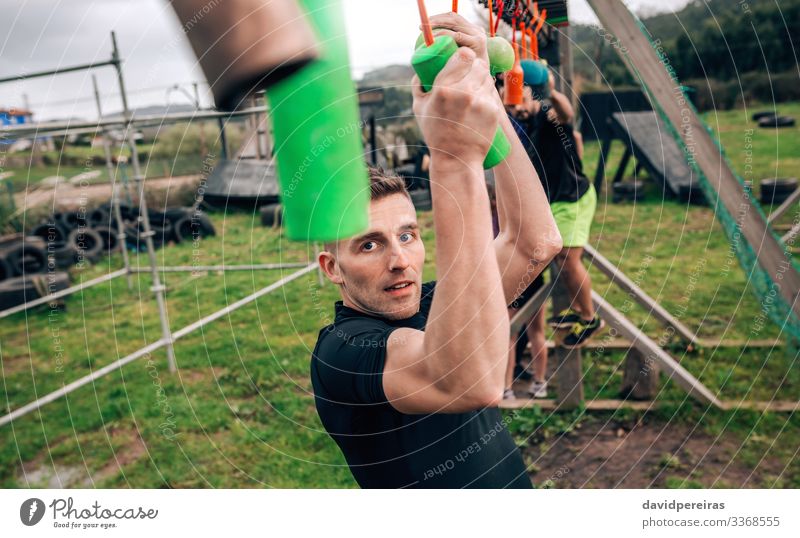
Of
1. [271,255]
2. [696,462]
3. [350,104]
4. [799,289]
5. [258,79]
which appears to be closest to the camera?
[258,79]

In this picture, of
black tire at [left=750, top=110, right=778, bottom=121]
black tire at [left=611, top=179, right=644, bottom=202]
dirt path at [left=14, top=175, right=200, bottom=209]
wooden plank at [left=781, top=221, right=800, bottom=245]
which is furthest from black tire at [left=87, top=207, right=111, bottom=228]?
black tire at [left=750, top=110, right=778, bottom=121]

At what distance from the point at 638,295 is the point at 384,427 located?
2.41 m

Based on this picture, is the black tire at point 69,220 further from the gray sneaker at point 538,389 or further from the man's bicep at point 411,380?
the man's bicep at point 411,380

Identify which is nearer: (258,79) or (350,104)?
(258,79)

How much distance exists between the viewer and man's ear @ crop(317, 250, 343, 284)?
108 cm

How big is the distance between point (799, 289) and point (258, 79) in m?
1.96

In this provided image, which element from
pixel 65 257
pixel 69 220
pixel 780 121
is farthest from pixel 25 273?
pixel 780 121

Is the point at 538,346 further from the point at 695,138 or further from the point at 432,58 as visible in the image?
the point at 432,58

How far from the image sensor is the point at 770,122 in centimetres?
745

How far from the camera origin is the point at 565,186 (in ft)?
8.33

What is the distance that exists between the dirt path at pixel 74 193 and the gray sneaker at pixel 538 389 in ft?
18.5

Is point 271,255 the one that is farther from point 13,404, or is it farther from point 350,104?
point 350,104

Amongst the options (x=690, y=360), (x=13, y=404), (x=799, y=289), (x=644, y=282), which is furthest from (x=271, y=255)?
(x=799, y=289)
